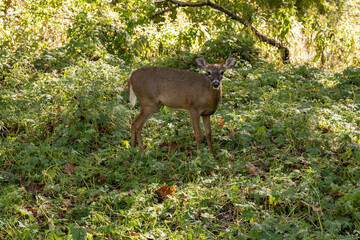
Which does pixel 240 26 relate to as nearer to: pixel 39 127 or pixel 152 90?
pixel 152 90

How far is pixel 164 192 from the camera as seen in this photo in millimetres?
4633

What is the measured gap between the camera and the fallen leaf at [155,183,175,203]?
4609 mm

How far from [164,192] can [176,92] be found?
192 cm

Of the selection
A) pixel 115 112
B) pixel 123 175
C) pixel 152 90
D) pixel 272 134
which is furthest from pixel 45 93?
pixel 272 134

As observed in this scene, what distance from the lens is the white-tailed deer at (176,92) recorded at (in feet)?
20.1

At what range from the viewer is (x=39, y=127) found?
6.21 metres

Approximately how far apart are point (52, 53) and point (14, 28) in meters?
1.51

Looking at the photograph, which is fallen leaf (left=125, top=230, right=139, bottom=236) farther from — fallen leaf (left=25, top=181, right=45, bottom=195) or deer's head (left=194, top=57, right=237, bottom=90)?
deer's head (left=194, top=57, right=237, bottom=90)

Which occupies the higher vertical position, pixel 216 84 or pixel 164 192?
pixel 216 84

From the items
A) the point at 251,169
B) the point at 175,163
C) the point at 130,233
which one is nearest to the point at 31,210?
the point at 130,233

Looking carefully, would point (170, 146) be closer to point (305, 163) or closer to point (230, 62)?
point (230, 62)

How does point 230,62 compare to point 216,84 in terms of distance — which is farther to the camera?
point 230,62

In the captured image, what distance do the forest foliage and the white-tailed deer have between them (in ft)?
0.96

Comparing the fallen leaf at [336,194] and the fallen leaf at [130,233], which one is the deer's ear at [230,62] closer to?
the fallen leaf at [336,194]
